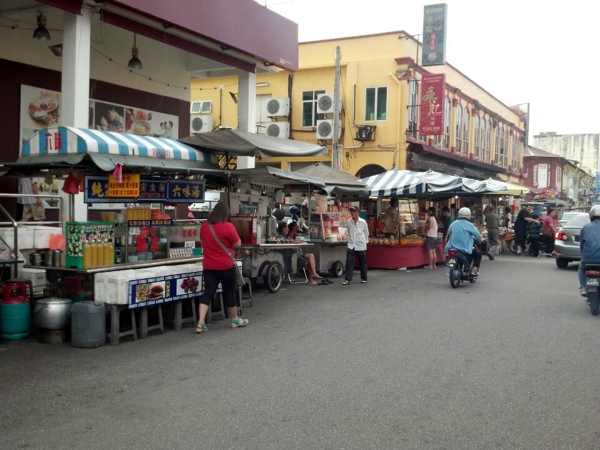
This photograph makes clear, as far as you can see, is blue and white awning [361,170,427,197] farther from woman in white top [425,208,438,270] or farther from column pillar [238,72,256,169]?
column pillar [238,72,256,169]

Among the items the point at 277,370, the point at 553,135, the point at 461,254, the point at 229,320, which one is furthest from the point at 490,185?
the point at 553,135

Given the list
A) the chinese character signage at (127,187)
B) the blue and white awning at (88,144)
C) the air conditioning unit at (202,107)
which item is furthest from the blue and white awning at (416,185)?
the air conditioning unit at (202,107)

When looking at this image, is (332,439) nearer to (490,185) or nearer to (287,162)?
(490,185)

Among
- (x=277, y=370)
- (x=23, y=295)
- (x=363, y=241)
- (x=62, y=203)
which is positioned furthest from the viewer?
(x=363, y=241)

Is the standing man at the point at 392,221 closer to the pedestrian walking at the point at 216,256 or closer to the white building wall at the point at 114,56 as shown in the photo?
the white building wall at the point at 114,56

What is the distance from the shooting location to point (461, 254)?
43.9 ft

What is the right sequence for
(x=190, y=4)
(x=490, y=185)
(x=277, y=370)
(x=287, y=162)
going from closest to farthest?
1. (x=277, y=370)
2. (x=190, y=4)
3. (x=490, y=185)
4. (x=287, y=162)

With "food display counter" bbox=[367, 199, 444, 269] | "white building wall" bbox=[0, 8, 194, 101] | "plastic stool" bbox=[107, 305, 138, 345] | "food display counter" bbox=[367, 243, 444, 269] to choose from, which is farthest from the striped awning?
"plastic stool" bbox=[107, 305, 138, 345]

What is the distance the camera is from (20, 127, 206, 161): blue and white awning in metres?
8.27

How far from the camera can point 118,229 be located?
891 centimetres

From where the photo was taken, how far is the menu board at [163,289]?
26.1ft

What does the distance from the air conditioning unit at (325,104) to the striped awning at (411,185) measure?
856cm

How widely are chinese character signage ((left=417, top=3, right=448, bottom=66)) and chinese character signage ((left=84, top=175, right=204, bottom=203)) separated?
18.4 metres

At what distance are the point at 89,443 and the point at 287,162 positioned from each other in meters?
25.1
